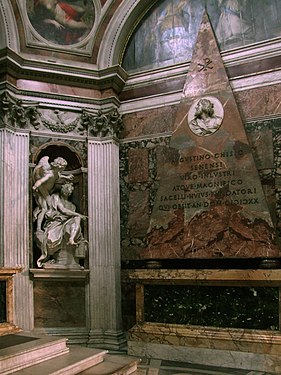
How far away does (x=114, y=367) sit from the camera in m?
4.67

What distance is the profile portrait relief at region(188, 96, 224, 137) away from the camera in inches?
277

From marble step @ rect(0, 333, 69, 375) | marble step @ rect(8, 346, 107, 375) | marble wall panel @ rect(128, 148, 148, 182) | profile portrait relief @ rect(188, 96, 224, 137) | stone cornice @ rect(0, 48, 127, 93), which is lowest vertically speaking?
marble step @ rect(8, 346, 107, 375)

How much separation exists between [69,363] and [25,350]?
0.48 metres

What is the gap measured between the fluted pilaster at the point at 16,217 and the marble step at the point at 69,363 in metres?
2.35

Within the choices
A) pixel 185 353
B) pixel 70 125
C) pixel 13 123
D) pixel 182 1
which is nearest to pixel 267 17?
pixel 182 1

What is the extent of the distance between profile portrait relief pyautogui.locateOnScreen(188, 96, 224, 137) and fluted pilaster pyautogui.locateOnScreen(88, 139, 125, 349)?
1.75 metres

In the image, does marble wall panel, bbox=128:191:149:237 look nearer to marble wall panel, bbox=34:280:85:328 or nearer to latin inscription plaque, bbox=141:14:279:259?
latin inscription plaque, bbox=141:14:279:259

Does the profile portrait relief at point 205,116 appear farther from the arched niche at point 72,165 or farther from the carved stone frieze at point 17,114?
the carved stone frieze at point 17,114

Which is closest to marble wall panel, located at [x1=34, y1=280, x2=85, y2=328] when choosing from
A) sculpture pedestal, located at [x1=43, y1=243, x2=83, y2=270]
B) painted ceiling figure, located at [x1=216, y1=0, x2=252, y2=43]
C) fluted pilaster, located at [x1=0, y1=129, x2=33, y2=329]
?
fluted pilaster, located at [x1=0, y1=129, x2=33, y2=329]

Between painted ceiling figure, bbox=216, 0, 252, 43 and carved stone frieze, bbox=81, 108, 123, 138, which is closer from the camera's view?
painted ceiling figure, bbox=216, 0, 252, 43

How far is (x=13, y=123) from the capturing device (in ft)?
24.8

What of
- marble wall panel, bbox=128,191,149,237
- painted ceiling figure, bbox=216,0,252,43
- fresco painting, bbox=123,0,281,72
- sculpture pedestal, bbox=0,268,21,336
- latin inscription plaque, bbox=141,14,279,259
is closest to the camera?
sculpture pedestal, bbox=0,268,21,336

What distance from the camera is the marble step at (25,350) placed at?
4.13 metres

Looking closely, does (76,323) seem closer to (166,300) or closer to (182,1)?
(166,300)
